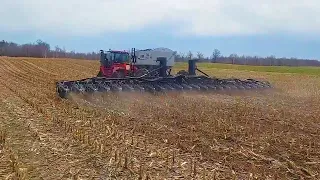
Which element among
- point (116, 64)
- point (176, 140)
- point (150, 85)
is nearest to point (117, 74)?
point (116, 64)

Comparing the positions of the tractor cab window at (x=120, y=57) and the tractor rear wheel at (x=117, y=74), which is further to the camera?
the tractor cab window at (x=120, y=57)

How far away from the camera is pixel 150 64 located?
78.0 feet

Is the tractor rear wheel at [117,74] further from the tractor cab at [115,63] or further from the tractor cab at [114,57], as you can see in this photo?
→ the tractor cab at [114,57]

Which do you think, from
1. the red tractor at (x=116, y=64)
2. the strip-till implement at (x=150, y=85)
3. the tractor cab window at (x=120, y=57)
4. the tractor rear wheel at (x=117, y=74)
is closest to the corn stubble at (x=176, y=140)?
the strip-till implement at (x=150, y=85)

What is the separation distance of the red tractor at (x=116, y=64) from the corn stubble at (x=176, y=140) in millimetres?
8713

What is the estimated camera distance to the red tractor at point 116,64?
71.9 ft

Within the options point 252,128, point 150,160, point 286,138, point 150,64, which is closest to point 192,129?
point 252,128

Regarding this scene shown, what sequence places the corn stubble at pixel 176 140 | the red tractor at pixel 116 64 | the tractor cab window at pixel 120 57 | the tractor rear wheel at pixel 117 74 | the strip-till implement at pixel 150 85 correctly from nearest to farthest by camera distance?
the corn stubble at pixel 176 140, the strip-till implement at pixel 150 85, the tractor rear wheel at pixel 117 74, the red tractor at pixel 116 64, the tractor cab window at pixel 120 57

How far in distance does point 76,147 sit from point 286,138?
13.7 feet

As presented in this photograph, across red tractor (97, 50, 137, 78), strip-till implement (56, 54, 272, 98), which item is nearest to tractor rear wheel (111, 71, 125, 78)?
red tractor (97, 50, 137, 78)

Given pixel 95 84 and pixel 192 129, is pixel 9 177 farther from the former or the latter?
pixel 95 84

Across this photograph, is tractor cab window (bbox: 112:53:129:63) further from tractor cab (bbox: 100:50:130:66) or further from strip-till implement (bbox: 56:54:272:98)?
strip-till implement (bbox: 56:54:272:98)

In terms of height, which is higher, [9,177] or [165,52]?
[165,52]

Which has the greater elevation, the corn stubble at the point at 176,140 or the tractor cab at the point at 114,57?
the tractor cab at the point at 114,57
